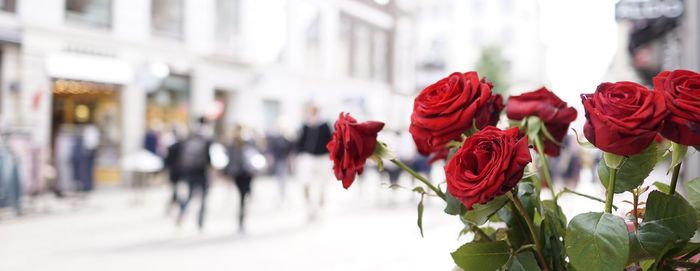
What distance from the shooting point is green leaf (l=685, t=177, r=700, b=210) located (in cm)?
64

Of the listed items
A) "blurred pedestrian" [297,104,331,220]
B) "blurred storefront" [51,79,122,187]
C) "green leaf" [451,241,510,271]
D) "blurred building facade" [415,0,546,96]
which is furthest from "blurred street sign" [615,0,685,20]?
"blurred building facade" [415,0,546,96]

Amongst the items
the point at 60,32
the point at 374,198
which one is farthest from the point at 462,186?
the point at 374,198

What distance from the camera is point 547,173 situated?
0.74 metres

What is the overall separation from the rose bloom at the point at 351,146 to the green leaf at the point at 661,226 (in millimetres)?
302

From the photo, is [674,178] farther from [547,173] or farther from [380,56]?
[380,56]

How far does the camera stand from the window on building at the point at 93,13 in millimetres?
4562

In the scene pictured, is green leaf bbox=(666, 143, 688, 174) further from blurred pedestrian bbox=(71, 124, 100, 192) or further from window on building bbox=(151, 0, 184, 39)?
blurred pedestrian bbox=(71, 124, 100, 192)

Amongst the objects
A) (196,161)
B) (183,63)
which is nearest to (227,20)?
(183,63)

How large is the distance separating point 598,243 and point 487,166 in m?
0.13

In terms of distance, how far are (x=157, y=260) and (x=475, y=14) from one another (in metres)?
27.2

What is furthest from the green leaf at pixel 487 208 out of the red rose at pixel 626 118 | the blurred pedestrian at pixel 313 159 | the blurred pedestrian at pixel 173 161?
the blurred pedestrian at pixel 313 159

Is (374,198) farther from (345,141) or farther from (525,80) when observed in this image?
(525,80)

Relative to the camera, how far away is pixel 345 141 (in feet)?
2.22

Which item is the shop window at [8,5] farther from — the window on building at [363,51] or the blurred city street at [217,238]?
the window on building at [363,51]
